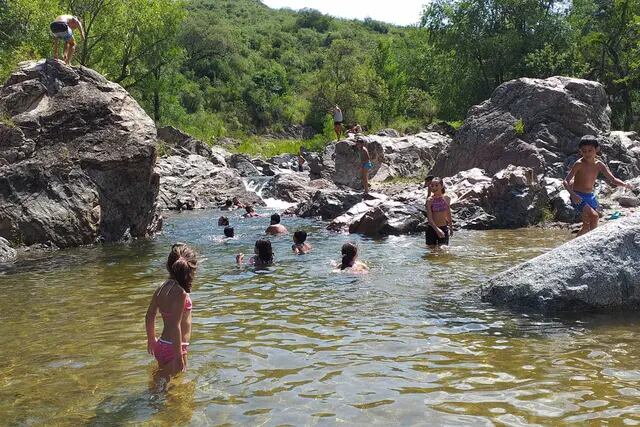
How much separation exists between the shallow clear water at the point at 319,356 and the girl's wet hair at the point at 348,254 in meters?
0.44

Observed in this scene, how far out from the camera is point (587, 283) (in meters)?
7.37

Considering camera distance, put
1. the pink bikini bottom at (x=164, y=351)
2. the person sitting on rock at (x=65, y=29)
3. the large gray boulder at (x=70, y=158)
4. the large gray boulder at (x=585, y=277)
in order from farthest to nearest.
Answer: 1. the person sitting on rock at (x=65, y=29)
2. the large gray boulder at (x=70, y=158)
3. the large gray boulder at (x=585, y=277)
4. the pink bikini bottom at (x=164, y=351)

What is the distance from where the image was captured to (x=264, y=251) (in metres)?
11.8

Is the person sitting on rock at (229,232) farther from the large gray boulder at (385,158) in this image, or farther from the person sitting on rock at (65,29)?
the large gray boulder at (385,158)

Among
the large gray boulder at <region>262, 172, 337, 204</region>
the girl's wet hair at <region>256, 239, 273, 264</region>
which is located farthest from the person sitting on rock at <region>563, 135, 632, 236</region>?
the large gray boulder at <region>262, 172, 337, 204</region>

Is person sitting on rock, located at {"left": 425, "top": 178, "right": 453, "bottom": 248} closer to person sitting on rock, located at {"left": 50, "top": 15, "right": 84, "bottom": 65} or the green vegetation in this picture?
person sitting on rock, located at {"left": 50, "top": 15, "right": 84, "bottom": 65}

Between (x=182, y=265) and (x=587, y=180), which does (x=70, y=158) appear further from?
(x=587, y=180)

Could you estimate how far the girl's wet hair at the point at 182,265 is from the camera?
527 centimetres

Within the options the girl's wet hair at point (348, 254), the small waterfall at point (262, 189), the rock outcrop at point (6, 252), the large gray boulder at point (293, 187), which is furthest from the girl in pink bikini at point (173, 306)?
the large gray boulder at point (293, 187)

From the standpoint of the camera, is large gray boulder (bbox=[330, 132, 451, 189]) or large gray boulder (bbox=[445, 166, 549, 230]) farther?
large gray boulder (bbox=[330, 132, 451, 189])

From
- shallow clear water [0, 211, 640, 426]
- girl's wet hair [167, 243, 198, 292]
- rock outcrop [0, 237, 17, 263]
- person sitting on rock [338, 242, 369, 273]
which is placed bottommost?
shallow clear water [0, 211, 640, 426]

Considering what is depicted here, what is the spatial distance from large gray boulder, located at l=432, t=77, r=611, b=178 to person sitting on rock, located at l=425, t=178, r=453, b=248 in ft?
28.2

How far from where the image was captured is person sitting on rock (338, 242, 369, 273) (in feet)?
34.8

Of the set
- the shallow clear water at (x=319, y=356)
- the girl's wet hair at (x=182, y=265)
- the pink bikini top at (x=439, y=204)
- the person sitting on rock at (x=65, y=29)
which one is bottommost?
the shallow clear water at (x=319, y=356)
